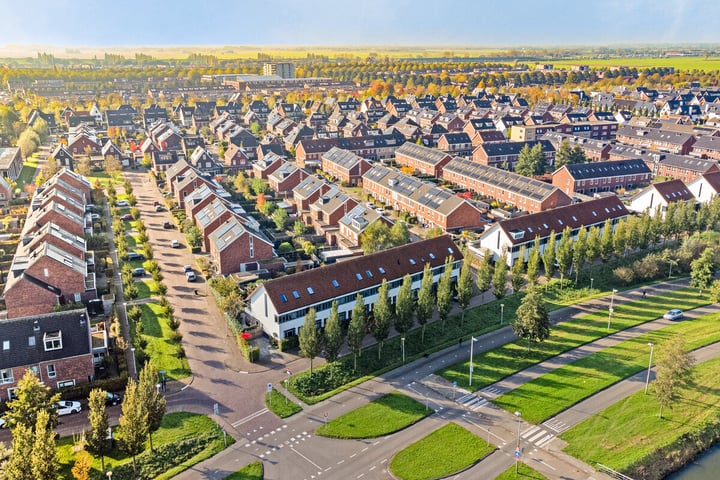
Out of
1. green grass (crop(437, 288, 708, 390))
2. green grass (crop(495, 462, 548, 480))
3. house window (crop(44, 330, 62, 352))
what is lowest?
green grass (crop(495, 462, 548, 480))

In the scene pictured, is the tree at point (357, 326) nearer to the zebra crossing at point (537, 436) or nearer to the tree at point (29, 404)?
the zebra crossing at point (537, 436)

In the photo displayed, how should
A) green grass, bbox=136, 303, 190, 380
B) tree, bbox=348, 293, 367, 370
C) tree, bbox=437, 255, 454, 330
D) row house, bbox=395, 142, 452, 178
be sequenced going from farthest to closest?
row house, bbox=395, 142, 452, 178 → tree, bbox=437, 255, 454, 330 → green grass, bbox=136, 303, 190, 380 → tree, bbox=348, 293, 367, 370

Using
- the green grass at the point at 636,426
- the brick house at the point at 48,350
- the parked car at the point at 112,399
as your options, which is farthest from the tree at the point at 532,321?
the brick house at the point at 48,350

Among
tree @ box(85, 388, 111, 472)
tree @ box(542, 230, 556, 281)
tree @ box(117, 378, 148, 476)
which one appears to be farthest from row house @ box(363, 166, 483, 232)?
tree @ box(85, 388, 111, 472)

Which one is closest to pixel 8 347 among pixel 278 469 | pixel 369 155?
pixel 278 469

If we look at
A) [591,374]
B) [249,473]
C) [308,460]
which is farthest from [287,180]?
[249,473]

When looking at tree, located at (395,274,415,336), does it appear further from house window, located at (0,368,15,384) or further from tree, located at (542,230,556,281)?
house window, located at (0,368,15,384)

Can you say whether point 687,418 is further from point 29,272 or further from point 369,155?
point 369,155
